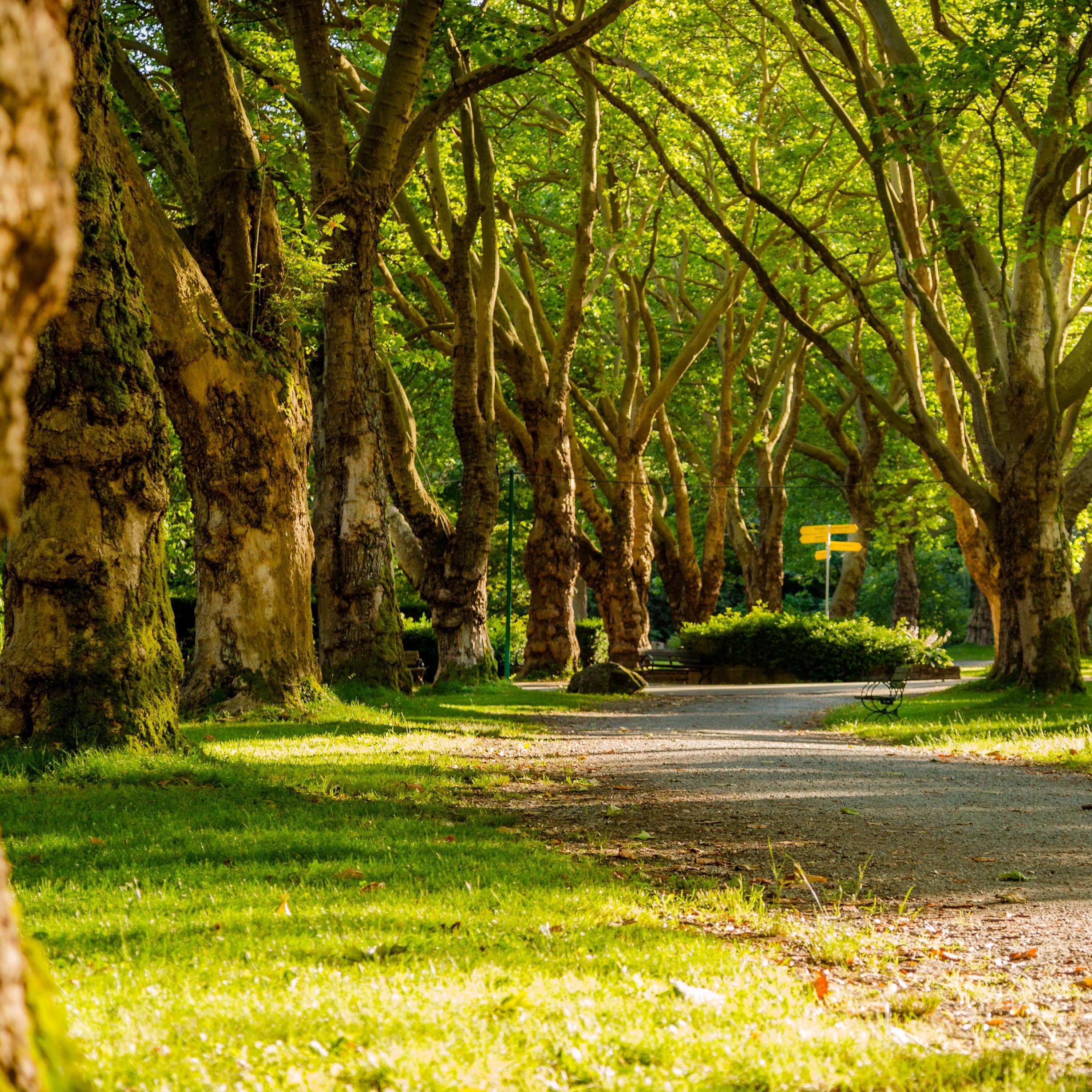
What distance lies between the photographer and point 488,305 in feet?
68.4

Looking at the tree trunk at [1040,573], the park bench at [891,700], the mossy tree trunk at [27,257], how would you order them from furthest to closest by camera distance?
the park bench at [891,700] → the tree trunk at [1040,573] → the mossy tree trunk at [27,257]

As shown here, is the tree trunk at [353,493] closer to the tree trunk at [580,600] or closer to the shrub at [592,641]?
the shrub at [592,641]

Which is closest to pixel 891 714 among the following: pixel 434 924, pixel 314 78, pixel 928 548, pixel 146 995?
pixel 314 78

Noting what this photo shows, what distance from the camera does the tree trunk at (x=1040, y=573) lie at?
692 inches

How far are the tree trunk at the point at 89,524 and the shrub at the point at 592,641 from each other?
23.7m

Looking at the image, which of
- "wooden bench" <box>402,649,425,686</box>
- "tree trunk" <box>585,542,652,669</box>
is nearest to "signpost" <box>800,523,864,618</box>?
"tree trunk" <box>585,542,652,669</box>

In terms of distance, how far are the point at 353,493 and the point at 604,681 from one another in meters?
8.28

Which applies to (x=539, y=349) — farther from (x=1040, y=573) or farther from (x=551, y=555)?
(x=1040, y=573)

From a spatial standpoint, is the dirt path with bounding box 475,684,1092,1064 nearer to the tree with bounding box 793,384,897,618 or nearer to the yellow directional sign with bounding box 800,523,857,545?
the yellow directional sign with bounding box 800,523,857,545

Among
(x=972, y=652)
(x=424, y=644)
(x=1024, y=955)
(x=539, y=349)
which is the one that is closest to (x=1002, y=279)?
(x=539, y=349)

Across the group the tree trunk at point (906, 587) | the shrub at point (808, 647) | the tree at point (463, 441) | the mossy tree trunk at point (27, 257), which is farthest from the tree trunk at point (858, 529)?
the mossy tree trunk at point (27, 257)

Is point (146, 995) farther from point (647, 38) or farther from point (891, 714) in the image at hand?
point (647, 38)

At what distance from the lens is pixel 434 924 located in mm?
4953

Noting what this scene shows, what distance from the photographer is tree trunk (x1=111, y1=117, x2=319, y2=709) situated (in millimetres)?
11844
